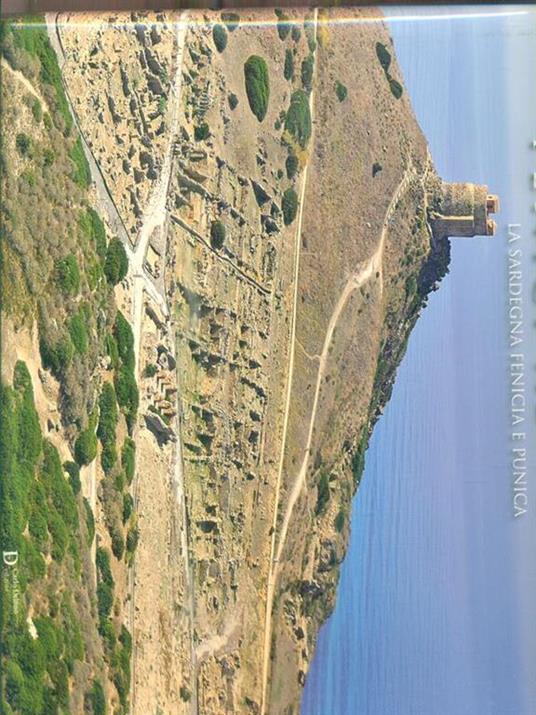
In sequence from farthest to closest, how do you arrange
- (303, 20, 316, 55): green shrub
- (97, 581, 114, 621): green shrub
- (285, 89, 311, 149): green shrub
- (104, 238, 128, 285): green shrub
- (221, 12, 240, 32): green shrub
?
(285, 89, 311, 149): green shrub
(104, 238, 128, 285): green shrub
(97, 581, 114, 621): green shrub
(303, 20, 316, 55): green shrub
(221, 12, 240, 32): green shrub

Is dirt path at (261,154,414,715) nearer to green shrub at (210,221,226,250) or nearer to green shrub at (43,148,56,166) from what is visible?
green shrub at (210,221,226,250)

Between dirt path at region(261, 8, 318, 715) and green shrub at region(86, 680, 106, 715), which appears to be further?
dirt path at region(261, 8, 318, 715)

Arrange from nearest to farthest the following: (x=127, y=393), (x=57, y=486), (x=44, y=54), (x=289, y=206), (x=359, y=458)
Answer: (x=57, y=486) → (x=44, y=54) → (x=127, y=393) → (x=359, y=458) → (x=289, y=206)

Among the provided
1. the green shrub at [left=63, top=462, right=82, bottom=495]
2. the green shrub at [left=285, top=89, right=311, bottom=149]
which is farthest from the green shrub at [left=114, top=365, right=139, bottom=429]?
the green shrub at [left=285, top=89, right=311, bottom=149]

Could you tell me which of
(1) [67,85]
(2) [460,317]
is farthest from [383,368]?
(1) [67,85]

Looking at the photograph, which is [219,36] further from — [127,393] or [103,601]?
[103,601]

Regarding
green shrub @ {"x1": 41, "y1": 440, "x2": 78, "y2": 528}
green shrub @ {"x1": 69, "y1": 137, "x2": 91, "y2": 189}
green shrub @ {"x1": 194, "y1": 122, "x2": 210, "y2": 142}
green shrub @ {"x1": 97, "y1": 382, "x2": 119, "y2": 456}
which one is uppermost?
green shrub @ {"x1": 194, "y1": 122, "x2": 210, "y2": 142}

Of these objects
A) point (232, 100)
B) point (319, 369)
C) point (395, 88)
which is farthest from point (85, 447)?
point (395, 88)
